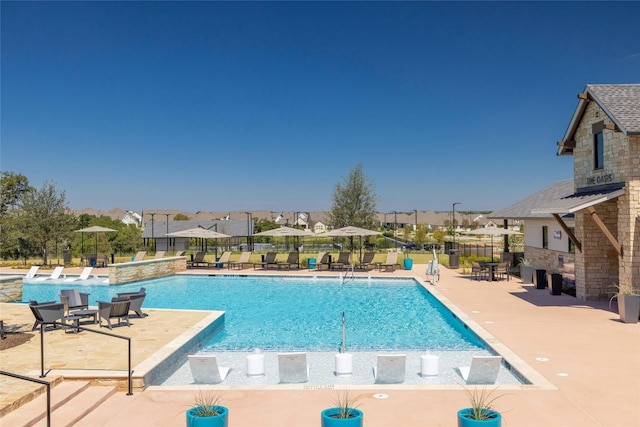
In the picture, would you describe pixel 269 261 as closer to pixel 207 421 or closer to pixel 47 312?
pixel 47 312

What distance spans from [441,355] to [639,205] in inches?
285

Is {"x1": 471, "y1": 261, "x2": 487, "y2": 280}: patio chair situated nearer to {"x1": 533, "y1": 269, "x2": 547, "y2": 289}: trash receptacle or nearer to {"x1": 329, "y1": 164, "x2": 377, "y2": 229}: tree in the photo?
{"x1": 533, "y1": 269, "x2": 547, "y2": 289}: trash receptacle

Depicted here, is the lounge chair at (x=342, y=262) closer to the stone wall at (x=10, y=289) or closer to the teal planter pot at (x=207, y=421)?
the stone wall at (x=10, y=289)

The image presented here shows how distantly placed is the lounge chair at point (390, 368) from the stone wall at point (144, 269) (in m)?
16.7

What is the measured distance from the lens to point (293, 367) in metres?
7.82

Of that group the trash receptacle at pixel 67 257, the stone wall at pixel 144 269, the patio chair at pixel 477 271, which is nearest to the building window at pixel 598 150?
the patio chair at pixel 477 271

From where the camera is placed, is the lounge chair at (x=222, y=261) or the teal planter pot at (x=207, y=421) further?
the lounge chair at (x=222, y=261)

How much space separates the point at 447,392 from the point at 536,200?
20.4 m

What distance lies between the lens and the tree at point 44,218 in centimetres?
2878

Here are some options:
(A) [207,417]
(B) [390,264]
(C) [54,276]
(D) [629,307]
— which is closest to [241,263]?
(B) [390,264]

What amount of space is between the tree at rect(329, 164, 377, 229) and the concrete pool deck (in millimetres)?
28941

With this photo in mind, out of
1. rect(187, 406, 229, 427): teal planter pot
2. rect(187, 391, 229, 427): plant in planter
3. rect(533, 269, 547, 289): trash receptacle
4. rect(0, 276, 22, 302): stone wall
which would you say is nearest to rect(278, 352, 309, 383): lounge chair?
rect(187, 391, 229, 427): plant in planter

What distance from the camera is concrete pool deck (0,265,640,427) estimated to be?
609cm

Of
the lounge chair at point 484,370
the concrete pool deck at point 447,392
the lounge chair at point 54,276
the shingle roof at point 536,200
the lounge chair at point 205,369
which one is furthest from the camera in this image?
the shingle roof at point 536,200
